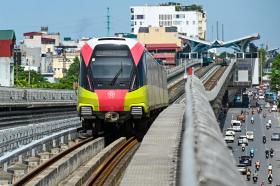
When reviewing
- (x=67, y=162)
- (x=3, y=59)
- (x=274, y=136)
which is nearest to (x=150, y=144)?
(x=67, y=162)

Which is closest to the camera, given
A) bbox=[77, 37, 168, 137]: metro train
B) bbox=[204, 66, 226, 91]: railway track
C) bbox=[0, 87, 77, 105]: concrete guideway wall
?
bbox=[77, 37, 168, 137]: metro train

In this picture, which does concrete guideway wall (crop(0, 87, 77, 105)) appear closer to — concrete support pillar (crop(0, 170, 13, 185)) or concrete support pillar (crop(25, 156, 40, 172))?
concrete support pillar (crop(25, 156, 40, 172))

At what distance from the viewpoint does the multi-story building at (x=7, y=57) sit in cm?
8869

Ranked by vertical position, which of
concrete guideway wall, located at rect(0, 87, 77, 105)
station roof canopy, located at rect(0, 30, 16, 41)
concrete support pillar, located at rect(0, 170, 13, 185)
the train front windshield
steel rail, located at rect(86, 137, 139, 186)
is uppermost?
station roof canopy, located at rect(0, 30, 16, 41)

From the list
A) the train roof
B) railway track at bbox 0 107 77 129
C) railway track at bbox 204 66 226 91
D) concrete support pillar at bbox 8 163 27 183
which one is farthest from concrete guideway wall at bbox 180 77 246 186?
railway track at bbox 204 66 226 91

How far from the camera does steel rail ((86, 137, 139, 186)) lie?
54.6ft

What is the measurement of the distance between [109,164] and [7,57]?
262 ft

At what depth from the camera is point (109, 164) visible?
1959 centimetres

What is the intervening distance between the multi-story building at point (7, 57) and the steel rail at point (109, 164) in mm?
64481

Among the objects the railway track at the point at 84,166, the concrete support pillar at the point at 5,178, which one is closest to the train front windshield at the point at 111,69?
the railway track at the point at 84,166

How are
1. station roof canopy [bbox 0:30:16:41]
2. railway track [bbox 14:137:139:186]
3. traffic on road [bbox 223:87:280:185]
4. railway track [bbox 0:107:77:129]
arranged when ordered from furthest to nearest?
1. station roof canopy [bbox 0:30:16:41]
2. traffic on road [bbox 223:87:280:185]
3. railway track [bbox 0:107:77:129]
4. railway track [bbox 14:137:139:186]

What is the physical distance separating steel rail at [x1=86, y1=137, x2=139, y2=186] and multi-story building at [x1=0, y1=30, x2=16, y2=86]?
212ft

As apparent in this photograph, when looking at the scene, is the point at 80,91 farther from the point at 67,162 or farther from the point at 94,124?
the point at 67,162

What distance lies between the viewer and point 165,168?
13602 mm
